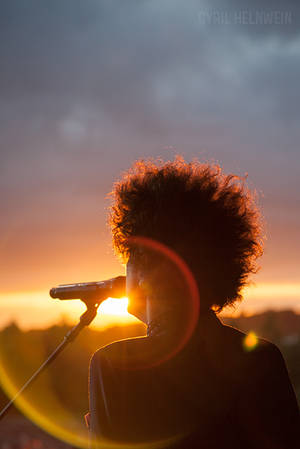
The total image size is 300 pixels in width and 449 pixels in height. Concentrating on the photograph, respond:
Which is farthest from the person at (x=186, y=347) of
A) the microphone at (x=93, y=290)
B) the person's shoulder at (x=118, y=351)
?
the microphone at (x=93, y=290)

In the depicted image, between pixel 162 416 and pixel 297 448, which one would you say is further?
pixel 297 448

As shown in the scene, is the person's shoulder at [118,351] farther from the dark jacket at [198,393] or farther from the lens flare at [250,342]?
the lens flare at [250,342]

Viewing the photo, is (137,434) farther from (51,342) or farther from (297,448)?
(51,342)

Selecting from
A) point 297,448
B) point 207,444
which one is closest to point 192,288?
point 207,444

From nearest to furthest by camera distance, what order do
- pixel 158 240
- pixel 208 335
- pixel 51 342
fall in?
pixel 208 335 → pixel 158 240 → pixel 51 342

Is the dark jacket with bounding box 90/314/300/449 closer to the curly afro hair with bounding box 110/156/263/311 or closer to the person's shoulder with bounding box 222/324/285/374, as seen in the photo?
the person's shoulder with bounding box 222/324/285/374

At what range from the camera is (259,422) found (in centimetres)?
165

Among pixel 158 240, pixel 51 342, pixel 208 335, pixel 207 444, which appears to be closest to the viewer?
pixel 207 444

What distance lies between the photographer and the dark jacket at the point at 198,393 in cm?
143

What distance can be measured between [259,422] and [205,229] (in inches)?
30.0

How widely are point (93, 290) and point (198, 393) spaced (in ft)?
4.36

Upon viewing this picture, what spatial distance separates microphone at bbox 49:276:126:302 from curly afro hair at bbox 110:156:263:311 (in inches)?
15.5

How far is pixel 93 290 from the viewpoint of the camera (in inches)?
108

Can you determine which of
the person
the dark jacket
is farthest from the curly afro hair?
the dark jacket
